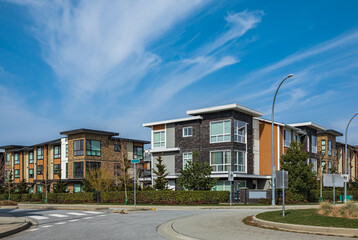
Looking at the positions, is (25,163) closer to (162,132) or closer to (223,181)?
(162,132)

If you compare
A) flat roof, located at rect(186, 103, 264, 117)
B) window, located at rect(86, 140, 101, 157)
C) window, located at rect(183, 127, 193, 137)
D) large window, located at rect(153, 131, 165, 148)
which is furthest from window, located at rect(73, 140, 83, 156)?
flat roof, located at rect(186, 103, 264, 117)

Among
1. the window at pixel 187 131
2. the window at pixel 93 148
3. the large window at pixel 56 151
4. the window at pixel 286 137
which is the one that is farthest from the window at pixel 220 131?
the large window at pixel 56 151

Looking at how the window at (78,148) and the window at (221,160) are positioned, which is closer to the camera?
the window at (221,160)

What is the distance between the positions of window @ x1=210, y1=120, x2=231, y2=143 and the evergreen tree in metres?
5.74

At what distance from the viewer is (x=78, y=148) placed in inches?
2185

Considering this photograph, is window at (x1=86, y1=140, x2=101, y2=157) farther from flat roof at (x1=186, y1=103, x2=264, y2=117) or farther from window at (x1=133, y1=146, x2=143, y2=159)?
flat roof at (x1=186, y1=103, x2=264, y2=117)

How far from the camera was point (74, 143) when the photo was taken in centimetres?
5619

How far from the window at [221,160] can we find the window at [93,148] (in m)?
21.8

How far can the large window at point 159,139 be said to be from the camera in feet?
148

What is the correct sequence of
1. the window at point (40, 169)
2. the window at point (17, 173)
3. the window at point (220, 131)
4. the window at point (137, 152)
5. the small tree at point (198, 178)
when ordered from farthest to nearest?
the window at point (17, 173)
the window at point (40, 169)
the window at point (137, 152)
the window at point (220, 131)
the small tree at point (198, 178)

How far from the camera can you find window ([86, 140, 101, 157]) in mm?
55344

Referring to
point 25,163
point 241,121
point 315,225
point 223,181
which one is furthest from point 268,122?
point 25,163

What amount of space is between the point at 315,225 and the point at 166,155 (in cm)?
3162

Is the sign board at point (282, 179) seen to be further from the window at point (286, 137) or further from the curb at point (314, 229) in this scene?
the window at point (286, 137)
